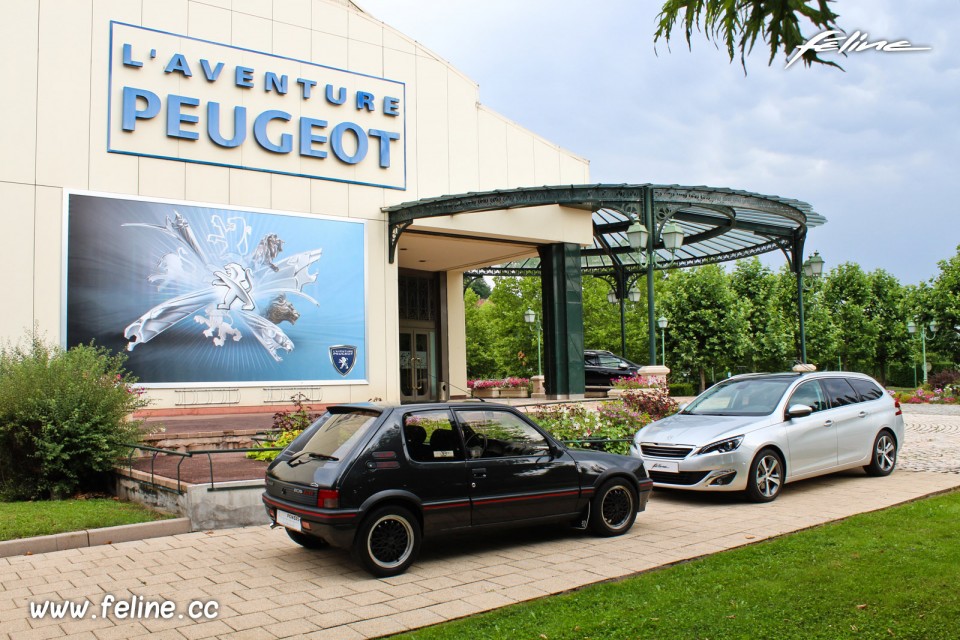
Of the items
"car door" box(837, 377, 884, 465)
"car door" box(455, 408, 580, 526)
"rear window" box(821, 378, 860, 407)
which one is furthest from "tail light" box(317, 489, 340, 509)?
"rear window" box(821, 378, 860, 407)

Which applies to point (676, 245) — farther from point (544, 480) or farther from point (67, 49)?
point (67, 49)

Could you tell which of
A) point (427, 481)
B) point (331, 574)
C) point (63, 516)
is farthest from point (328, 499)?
point (63, 516)

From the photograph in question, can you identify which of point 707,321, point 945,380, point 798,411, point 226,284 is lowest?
point 945,380

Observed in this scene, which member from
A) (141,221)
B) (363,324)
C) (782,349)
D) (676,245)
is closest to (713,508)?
(676,245)

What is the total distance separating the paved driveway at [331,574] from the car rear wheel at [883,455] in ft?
6.00

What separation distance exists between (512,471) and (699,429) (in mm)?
3683

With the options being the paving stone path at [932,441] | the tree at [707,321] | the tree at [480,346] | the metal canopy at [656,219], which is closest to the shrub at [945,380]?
the paving stone path at [932,441]

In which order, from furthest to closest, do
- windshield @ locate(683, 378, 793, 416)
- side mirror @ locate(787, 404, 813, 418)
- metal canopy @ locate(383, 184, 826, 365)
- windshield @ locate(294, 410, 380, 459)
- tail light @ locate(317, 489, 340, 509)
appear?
metal canopy @ locate(383, 184, 826, 365)
windshield @ locate(683, 378, 793, 416)
side mirror @ locate(787, 404, 813, 418)
windshield @ locate(294, 410, 380, 459)
tail light @ locate(317, 489, 340, 509)

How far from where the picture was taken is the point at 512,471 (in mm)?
7180

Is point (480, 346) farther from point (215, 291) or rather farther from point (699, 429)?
point (699, 429)

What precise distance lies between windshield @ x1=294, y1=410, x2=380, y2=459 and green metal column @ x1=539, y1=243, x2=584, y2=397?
16353 mm

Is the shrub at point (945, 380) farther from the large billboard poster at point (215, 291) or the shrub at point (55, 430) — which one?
the shrub at point (55, 430)

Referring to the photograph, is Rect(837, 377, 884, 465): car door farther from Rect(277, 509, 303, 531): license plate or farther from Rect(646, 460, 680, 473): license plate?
Rect(277, 509, 303, 531): license plate

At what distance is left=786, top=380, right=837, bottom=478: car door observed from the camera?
996 cm
